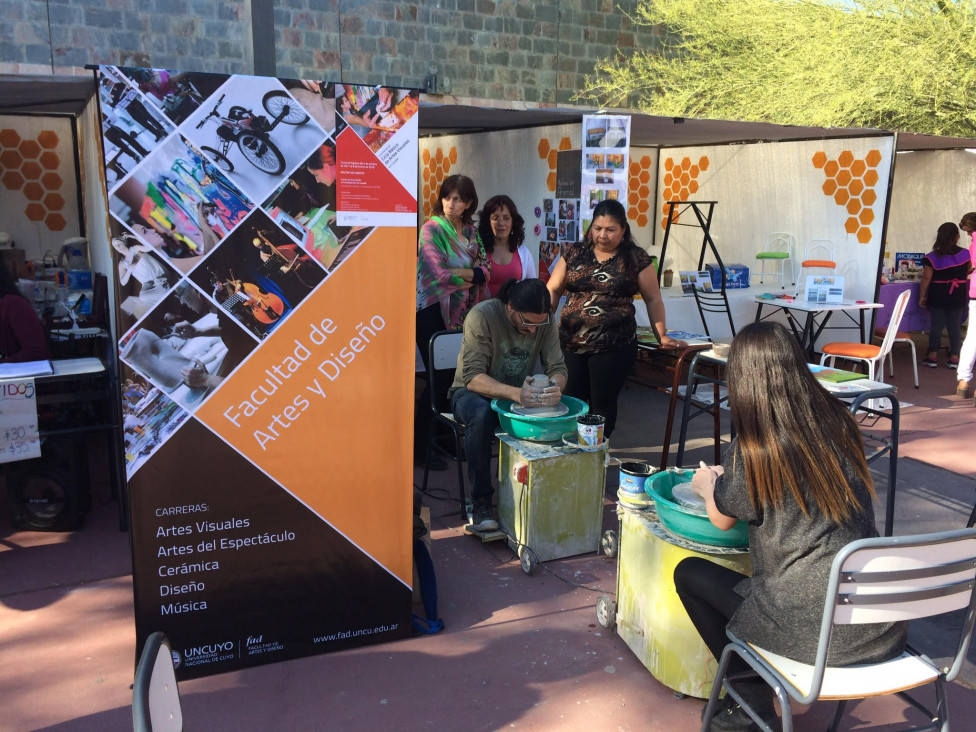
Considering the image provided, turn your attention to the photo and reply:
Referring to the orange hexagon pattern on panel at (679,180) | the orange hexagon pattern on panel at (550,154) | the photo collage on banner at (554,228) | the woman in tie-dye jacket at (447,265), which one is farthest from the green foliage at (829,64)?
the woman in tie-dye jacket at (447,265)

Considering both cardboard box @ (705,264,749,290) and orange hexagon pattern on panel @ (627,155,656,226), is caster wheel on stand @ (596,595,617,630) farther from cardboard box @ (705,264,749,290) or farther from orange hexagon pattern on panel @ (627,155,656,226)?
orange hexagon pattern on panel @ (627,155,656,226)

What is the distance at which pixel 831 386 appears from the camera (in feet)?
11.7

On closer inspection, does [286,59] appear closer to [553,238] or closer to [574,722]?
[553,238]

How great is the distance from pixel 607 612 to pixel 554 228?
3756 millimetres

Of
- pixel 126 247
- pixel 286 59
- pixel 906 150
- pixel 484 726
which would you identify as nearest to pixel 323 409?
pixel 126 247

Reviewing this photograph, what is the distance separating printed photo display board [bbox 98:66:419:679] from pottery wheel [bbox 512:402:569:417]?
2.89ft

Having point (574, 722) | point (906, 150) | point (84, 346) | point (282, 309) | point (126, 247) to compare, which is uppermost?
point (906, 150)

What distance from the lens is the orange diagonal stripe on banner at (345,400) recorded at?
8.29ft

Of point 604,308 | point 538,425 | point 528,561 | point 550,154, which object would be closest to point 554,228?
point 550,154

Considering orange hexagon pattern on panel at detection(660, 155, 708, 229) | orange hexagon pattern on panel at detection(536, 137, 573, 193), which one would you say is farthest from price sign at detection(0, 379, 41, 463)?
orange hexagon pattern on panel at detection(660, 155, 708, 229)

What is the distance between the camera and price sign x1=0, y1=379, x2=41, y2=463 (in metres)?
3.49

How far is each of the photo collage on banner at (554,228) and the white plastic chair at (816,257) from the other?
284cm

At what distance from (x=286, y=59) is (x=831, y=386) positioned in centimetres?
1419

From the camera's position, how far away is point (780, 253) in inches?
320
